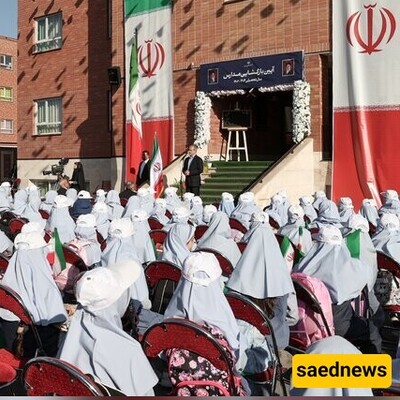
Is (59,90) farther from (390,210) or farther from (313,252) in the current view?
(313,252)

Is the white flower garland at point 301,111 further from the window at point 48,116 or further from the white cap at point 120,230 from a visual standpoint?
the window at point 48,116

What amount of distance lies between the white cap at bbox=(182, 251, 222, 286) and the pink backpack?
94 centimetres

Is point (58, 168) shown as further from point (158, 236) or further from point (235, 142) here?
point (158, 236)

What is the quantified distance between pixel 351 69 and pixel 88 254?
1043cm

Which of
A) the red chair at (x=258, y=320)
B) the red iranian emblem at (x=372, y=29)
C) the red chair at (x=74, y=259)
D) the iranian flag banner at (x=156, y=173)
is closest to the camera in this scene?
the red chair at (x=258, y=320)

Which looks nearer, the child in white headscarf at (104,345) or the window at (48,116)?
the child in white headscarf at (104,345)

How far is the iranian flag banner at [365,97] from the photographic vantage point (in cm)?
1410

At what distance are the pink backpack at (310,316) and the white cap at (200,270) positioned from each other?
3.09 ft

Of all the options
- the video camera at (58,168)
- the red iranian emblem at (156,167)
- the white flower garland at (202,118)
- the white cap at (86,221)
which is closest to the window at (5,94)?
the video camera at (58,168)

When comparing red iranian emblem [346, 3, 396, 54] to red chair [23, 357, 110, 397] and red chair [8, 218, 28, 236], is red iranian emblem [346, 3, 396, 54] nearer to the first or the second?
red chair [8, 218, 28, 236]

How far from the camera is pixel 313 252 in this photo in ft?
15.6

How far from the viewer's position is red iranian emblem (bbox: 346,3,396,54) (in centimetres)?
1405

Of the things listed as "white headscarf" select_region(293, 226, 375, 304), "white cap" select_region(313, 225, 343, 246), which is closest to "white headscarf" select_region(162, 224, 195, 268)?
"white headscarf" select_region(293, 226, 375, 304)

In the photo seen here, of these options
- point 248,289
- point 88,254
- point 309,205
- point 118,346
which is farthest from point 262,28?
point 118,346
